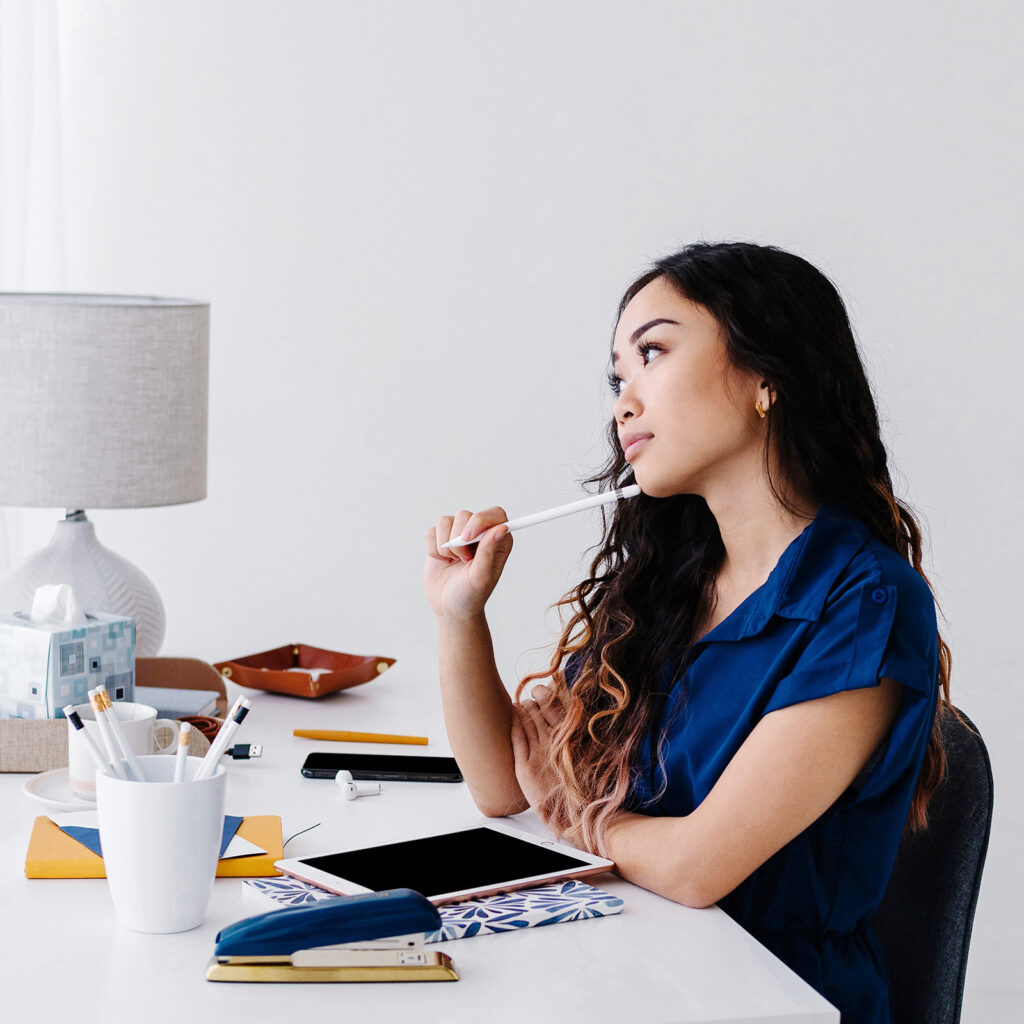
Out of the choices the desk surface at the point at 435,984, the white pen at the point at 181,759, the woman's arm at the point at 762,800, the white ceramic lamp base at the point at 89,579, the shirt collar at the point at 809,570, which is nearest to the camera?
the desk surface at the point at 435,984

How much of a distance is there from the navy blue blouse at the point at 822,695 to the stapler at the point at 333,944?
0.38 meters

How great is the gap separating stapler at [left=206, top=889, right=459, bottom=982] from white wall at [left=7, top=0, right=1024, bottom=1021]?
1.76 m

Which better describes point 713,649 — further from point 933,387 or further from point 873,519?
point 933,387

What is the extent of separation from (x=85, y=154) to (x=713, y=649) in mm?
1896

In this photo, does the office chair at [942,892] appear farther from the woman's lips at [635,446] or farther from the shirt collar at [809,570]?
the woman's lips at [635,446]

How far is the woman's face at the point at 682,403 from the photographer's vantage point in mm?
1133

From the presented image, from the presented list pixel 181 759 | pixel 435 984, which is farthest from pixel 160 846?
pixel 435 984

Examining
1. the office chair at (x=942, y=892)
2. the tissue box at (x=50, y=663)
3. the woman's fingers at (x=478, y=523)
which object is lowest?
the office chair at (x=942, y=892)

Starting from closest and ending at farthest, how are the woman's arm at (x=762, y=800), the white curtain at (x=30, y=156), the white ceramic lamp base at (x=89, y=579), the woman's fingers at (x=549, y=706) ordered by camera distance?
the woman's arm at (x=762, y=800), the woman's fingers at (x=549, y=706), the white ceramic lamp base at (x=89, y=579), the white curtain at (x=30, y=156)

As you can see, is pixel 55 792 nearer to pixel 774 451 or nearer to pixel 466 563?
pixel 466 563

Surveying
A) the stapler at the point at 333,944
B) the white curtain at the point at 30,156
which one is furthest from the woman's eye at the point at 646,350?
the white curtain at the point at 30,156

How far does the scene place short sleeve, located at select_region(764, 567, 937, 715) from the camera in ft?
3.25

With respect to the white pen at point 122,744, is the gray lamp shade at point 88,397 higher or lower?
higher

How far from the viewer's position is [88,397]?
5.26 ft
